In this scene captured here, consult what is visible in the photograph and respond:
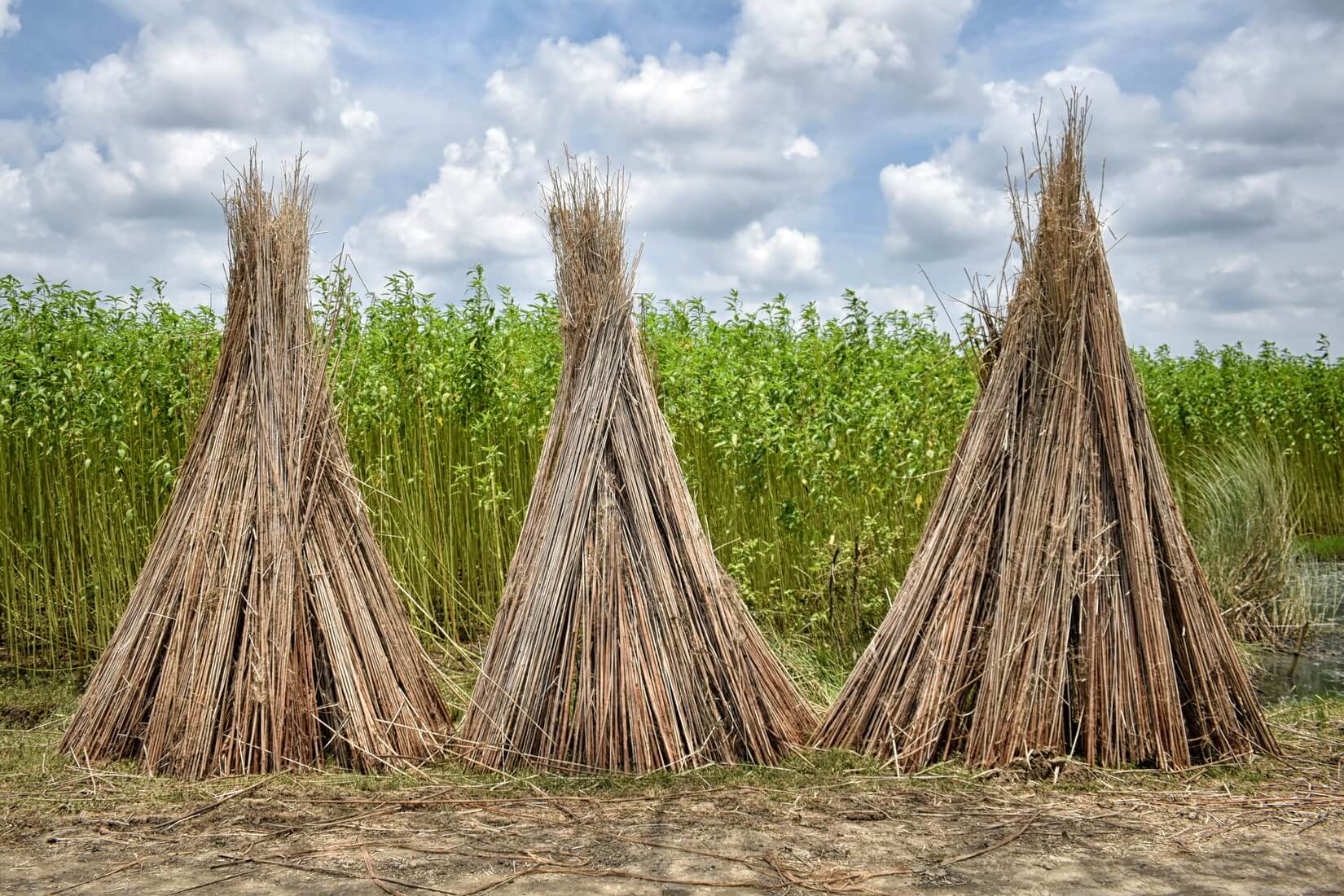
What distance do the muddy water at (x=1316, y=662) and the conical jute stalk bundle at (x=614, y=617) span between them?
11.4 feet

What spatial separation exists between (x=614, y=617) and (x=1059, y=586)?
1.48 metres

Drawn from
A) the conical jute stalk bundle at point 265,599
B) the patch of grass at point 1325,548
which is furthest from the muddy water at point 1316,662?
the conical jute stalk bundle at point 265,599

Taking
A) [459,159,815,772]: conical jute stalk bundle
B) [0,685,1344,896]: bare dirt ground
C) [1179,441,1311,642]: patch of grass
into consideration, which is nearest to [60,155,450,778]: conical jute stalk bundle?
[0,685,1344,896]: bare dirt ground

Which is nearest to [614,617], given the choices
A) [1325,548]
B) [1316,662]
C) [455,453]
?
[455,453]

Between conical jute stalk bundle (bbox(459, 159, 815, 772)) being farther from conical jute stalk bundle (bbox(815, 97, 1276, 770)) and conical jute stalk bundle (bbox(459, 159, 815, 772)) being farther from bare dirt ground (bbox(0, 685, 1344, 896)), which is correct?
conical jute stalk bundle (bbox(815, 97, 1276, 770))

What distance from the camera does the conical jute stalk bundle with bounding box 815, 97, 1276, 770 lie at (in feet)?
12.0

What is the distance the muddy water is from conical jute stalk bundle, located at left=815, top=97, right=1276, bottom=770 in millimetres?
2305

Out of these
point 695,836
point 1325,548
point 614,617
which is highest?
point 1325,548

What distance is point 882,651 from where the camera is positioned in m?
3.81

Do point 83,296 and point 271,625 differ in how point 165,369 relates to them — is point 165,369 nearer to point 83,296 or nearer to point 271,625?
point 83,296

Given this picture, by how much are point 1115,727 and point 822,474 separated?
7.62ft

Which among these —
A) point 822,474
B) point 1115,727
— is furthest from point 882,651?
point 822,474

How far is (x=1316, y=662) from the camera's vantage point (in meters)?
6.56

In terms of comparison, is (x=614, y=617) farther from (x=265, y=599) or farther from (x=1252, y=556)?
(x=1252, y=556)
